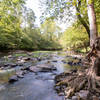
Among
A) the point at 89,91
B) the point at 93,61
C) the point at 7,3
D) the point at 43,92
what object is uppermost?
the point at 7,3

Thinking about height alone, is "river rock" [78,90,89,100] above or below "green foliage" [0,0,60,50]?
below

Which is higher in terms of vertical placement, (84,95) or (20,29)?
(20,29)

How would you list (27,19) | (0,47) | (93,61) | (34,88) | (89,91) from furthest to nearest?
(27,19)
(0,47)
(34,88)
(93,61)
(89,91)

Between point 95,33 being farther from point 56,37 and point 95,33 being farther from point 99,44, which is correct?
point 56,37

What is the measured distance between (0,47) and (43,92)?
20.7 meters

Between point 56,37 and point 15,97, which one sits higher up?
point 56,37

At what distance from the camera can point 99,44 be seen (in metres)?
3.29

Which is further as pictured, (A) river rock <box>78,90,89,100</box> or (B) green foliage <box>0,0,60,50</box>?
(B) green foliage <box>0,0,60,50</box>

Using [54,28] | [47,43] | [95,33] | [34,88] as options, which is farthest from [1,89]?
[54,28]

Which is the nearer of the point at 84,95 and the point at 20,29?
the point at 84,95

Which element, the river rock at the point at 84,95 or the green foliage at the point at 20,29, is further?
the green foliage at the point at 20,29

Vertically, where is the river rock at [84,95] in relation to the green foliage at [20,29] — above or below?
below

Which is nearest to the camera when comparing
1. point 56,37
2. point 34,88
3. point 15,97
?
point 15,97

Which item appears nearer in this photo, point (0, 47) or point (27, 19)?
point (0, 47)
